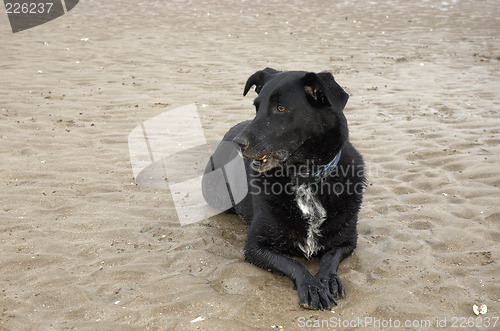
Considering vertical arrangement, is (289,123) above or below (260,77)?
below

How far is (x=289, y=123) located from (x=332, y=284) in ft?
3.89

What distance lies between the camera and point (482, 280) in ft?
11.5

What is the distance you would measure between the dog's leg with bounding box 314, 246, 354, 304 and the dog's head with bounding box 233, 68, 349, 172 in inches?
32.9

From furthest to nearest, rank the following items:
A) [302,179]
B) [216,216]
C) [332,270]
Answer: [216,216] → [302,179] → [332,270]

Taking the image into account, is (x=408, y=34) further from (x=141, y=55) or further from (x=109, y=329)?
(x=109, y=329)

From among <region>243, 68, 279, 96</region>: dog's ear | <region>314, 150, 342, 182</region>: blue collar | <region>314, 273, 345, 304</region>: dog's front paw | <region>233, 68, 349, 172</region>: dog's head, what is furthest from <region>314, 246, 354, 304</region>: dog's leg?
<region>243, 68, 279, 96</region>: dog's ear

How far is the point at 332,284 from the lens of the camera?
11.1 ft

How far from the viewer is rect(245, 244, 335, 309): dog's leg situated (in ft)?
10.6

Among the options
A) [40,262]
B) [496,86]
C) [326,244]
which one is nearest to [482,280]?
[326,244]

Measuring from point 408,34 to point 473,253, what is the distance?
448 inches
